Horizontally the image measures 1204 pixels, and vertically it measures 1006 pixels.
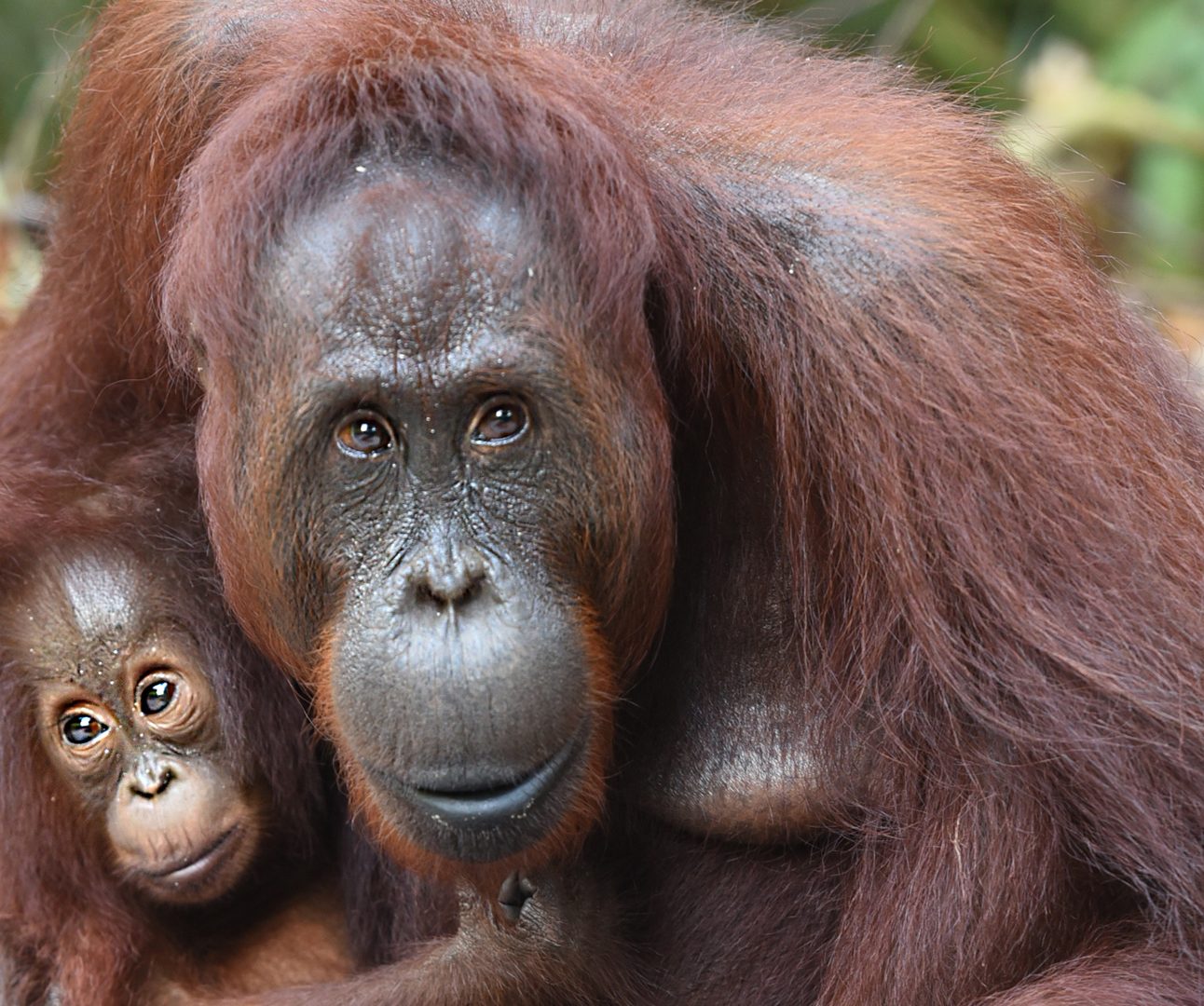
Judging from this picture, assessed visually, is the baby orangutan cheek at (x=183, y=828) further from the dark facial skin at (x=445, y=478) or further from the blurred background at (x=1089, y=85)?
the blurred background at (x=1089, y=85)

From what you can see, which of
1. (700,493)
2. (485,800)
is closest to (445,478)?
(485,800)

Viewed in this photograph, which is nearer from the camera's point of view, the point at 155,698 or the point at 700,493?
the point at 700,493

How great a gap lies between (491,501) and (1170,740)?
1075mm

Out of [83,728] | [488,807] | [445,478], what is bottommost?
[83,728]

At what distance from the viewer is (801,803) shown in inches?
109

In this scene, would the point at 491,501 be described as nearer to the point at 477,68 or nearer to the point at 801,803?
the point at 477,68

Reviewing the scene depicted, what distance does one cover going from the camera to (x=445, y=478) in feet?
7.68

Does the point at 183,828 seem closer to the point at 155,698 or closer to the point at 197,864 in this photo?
the point at 197,864

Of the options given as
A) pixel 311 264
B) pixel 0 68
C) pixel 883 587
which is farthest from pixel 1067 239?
pixel 0 68

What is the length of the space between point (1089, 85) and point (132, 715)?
4286mm

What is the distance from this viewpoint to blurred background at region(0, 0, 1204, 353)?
5738 millimetres

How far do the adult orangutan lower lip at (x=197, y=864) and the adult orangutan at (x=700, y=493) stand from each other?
1.69ft

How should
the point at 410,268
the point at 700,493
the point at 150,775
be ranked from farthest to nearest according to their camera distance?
the point at 150,775
the point at 700,493
the point at 410,268

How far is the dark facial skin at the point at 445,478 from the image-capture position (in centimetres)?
229
